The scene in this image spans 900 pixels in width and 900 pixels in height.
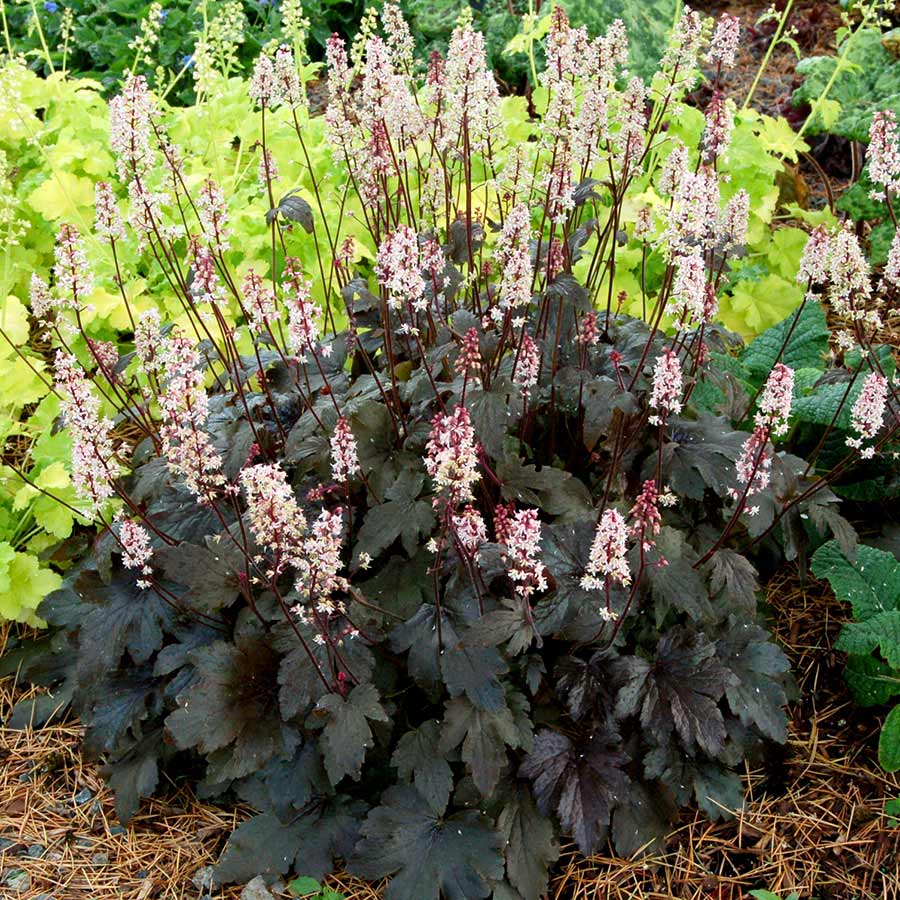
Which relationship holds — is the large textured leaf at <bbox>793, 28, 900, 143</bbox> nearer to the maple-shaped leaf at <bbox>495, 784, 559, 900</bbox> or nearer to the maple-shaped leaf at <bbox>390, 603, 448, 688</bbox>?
the maple-shaped leaf at <bbox>390, 603, 448, 688</bbox>

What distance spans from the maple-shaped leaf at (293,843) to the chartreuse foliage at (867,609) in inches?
54.0

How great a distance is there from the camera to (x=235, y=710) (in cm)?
233

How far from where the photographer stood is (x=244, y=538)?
2.31 m

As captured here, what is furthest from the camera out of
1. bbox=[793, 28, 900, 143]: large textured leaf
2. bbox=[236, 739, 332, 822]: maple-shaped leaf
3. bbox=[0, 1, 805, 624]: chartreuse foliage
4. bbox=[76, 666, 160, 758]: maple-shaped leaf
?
bbox=[793, 28, 900, 143]: large textured leaf

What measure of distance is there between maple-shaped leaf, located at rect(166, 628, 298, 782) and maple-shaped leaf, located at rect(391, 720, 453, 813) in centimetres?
28

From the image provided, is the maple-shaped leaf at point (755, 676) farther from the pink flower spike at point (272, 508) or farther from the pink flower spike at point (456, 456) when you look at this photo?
the pink flower spike at point (272, 508)

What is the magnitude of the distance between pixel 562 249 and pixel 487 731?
4.54ft

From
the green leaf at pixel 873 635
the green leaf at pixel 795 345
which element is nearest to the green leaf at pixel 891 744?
the green leaf at pixel 873 635

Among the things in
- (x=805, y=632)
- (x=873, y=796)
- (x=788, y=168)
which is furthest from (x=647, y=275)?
(x=873, y=796)

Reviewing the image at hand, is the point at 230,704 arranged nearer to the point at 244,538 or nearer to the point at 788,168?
the point at 244,538

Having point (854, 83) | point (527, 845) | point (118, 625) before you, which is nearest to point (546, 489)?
point (527, 845)

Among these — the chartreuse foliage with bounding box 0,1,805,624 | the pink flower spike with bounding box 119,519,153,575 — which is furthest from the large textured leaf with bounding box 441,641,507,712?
the chartreuse foliage with bounding box 0,1,805,624

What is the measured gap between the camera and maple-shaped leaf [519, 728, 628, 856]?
2.25 m

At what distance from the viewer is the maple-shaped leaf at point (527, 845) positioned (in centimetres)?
224
